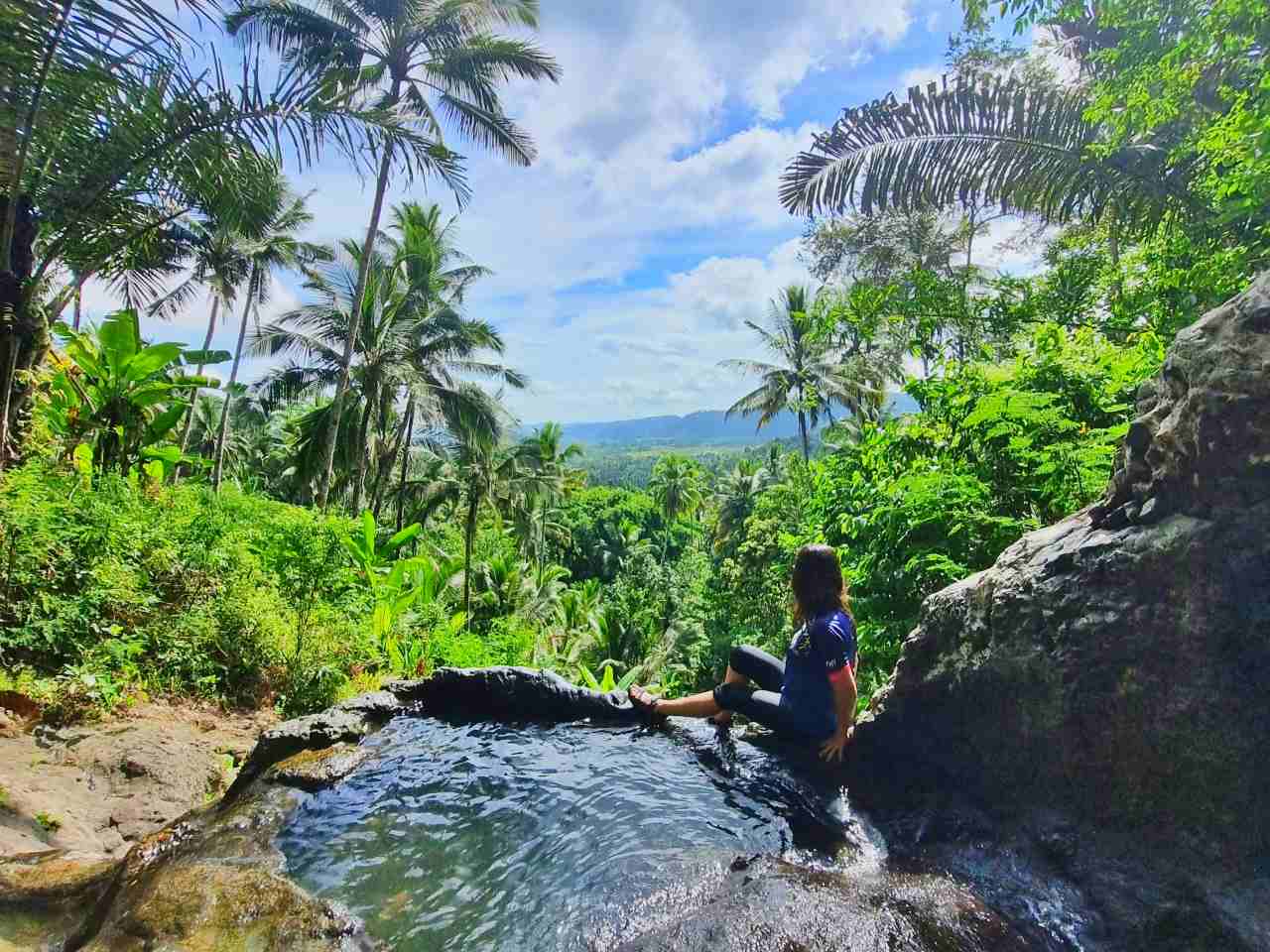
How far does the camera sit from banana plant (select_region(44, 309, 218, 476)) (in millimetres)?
8461

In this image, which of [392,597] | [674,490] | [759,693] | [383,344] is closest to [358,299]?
[383,344]

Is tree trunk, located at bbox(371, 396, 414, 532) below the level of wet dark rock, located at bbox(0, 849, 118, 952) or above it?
above

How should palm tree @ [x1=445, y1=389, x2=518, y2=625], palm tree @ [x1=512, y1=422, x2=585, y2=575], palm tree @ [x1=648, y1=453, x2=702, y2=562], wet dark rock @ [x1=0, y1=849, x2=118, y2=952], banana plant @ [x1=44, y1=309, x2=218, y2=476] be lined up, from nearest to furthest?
wet dark rock @ [x1=0, y1=849, x2=118, y2=952]
banana plant @ [x1=44, y1=309, x2=218, y2=476]
palm tree @ [x1=445, y1=389, x2=518, y2=625]
palm tree @ [x1=512, y1=422, x2=585, y2=575]
palm tree @ [x1=648, y1=453, x2=702, y2=562]

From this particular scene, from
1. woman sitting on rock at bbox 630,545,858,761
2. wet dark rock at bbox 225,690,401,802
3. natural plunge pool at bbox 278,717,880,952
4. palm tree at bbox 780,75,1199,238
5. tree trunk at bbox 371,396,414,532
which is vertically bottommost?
natural plunge pool at bbox 278,717,880,952

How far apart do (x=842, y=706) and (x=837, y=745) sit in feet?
0.84

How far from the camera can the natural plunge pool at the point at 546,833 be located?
2779mm

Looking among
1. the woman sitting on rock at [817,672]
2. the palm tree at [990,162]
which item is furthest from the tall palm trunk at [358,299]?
the woman sitting on rock at [817,672]

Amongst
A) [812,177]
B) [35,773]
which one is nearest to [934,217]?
[812,177]

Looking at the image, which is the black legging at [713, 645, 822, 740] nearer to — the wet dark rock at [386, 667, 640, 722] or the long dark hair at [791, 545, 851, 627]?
the long dark hair at [791, 545, 851, 627]

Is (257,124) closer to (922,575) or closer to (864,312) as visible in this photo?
(864,312)

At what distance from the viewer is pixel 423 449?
26984mm

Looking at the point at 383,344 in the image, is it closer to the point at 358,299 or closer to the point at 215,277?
the point at 358,299

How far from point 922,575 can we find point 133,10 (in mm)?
6893

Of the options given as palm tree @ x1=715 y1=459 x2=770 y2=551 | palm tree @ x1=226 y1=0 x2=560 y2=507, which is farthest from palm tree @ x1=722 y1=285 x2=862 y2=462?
palm tree @ x1=226 y1=0 x2=560 y2=507
